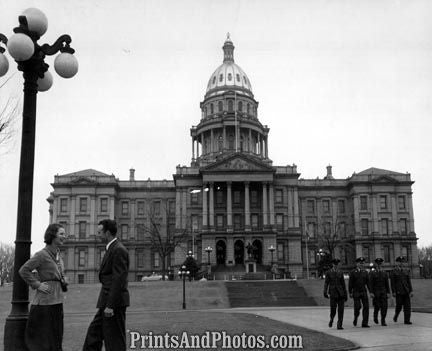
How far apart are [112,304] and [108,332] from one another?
45cm

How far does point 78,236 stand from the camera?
84438 millimetres

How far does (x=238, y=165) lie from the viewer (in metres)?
81.1

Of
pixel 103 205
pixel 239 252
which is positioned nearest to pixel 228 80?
pixel 103 205

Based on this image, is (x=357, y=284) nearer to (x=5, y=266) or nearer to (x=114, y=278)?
(x=114, y=278)

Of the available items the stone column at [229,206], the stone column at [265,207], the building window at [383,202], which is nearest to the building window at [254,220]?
the stone column at [265,207]

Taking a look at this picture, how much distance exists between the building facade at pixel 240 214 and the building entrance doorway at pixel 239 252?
0.48 feet

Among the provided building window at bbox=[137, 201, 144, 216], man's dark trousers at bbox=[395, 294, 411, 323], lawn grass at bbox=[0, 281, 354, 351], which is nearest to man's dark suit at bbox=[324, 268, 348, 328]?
lawn grass at bbox=[0, 281, 354, 351]

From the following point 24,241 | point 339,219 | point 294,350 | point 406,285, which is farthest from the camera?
point 339,219

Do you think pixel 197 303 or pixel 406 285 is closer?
pixel 406 285

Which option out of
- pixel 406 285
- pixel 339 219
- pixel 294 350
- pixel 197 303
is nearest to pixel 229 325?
pixel 294 350

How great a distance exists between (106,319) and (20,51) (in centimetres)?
517

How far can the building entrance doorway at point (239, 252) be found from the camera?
80.6m

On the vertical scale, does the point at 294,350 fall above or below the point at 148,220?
below

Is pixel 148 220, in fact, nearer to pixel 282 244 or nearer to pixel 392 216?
pixel 282 244
